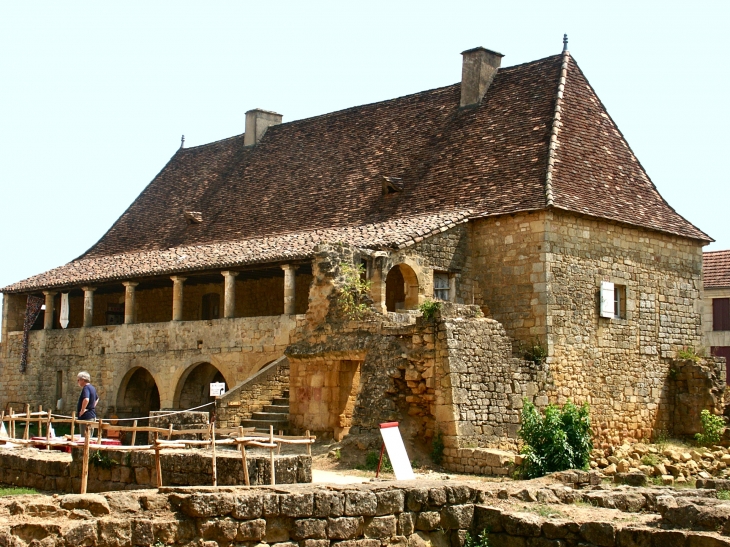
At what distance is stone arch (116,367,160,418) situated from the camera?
27672 millimetres

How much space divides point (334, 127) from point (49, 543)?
22.7 m

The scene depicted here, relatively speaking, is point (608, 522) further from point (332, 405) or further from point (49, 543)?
point (332, 405)

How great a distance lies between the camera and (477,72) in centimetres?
2539

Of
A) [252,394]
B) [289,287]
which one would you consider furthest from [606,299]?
[252,394]

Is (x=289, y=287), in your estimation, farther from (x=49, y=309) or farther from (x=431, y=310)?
(x=49, y=309)

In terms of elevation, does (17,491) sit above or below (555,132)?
below

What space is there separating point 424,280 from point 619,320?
4.33 m

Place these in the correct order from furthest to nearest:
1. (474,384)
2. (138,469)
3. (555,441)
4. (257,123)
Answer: (257,123)
(474,384)
(555,441)
(138,469)

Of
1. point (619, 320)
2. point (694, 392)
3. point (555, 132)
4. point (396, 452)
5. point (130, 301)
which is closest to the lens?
point (396, 452)

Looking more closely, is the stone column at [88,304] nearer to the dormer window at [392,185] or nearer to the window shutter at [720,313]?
the dormer window at [392,185]

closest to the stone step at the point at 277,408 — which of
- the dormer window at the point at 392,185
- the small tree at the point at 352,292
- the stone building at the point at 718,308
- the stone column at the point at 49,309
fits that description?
the small tree at the point at 352,292

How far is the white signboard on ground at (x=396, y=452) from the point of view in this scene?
505 inches

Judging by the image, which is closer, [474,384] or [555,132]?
[474,384]

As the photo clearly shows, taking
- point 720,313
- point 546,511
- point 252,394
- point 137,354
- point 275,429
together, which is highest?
point 720,313
